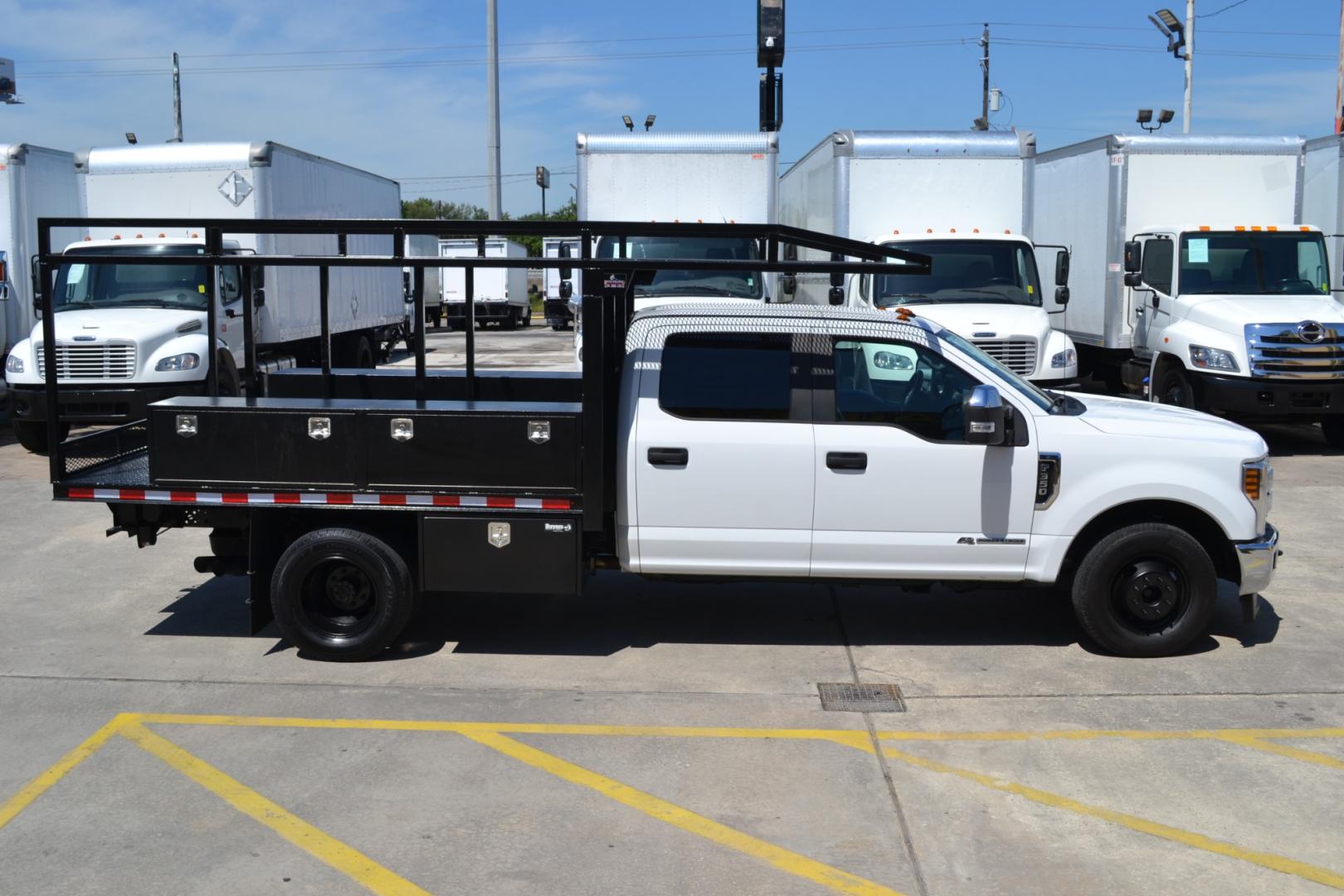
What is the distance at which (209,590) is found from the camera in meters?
8.59

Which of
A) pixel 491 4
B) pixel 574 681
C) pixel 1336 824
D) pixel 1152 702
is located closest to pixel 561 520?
pixel 574 681

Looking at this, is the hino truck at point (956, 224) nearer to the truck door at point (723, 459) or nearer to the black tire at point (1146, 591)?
the black tire at point (1146, 591)

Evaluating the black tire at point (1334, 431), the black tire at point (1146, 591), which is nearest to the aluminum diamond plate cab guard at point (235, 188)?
the black tire at point (1146, 591)

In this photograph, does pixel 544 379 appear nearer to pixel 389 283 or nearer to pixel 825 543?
pixel 825 543

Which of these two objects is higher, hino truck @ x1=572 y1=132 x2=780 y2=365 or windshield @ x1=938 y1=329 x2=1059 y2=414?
hino truck @ x1=572 y1=132 x2=780 y2=365

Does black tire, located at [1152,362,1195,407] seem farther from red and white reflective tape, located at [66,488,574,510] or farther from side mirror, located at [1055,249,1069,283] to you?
red and white reflective tape, located at [66,488,574,510]

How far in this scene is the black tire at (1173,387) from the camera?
14.7m

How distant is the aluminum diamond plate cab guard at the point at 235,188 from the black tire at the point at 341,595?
10291 millimetres

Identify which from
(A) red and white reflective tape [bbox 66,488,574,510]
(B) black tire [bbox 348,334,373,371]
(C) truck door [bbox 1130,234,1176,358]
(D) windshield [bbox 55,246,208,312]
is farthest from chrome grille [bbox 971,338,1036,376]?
(B) black tire [bbox 348,334,373,371]

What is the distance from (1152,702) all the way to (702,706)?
2269 mm

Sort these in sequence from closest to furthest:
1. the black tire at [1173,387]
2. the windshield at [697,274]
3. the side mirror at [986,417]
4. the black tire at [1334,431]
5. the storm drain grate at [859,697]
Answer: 1. the storm drain grate at [859,697]
2. the side mirror at [986,417]
3. the windshield at [697,274]
4. the black tire at [1173,387]
5. the black tire at [1334,431]

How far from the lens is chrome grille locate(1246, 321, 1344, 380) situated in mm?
13812

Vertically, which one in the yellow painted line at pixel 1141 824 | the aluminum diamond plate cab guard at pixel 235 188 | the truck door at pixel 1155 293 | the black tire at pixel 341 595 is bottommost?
the yellow painted line at pixel 1141 824

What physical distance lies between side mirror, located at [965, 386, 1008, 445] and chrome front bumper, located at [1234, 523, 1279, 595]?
1.52m
